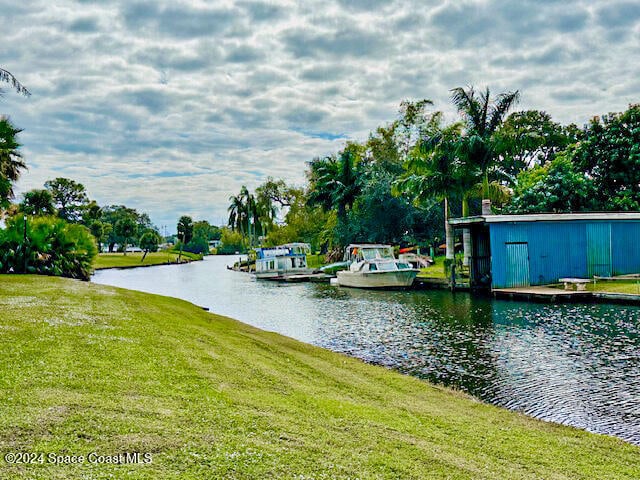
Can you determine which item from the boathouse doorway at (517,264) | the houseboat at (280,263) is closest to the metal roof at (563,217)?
the boathouse doorway at (517,264)

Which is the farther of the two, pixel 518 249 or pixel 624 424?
pixel 518 249

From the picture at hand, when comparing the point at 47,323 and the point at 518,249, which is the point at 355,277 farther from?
the point at 47,323

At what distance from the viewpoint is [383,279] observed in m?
37.9

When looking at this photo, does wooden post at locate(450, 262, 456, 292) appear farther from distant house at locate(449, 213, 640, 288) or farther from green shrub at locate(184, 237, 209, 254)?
green shrub at locate(184, 237, 209, 254)

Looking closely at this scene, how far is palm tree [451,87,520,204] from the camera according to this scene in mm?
36844

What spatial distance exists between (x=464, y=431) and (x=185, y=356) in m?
5.00

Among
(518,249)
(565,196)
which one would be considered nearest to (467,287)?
(518,249)

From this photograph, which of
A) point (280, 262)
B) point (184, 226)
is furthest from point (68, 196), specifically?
point (280, 262)

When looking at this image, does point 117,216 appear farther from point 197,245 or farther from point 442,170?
point 442,170

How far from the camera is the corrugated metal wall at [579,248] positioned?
2997 cm

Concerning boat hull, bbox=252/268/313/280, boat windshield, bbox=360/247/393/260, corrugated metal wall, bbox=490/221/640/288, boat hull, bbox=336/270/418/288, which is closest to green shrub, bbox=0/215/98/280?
boat hull, bbox=336/270/418/288

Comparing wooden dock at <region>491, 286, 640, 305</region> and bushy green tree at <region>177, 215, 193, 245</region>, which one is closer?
wooden dock at <region>491, 286, 640, 305</region>

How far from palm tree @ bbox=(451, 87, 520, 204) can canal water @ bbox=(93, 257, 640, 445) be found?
11.6 metres

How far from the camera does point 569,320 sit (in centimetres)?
2027
